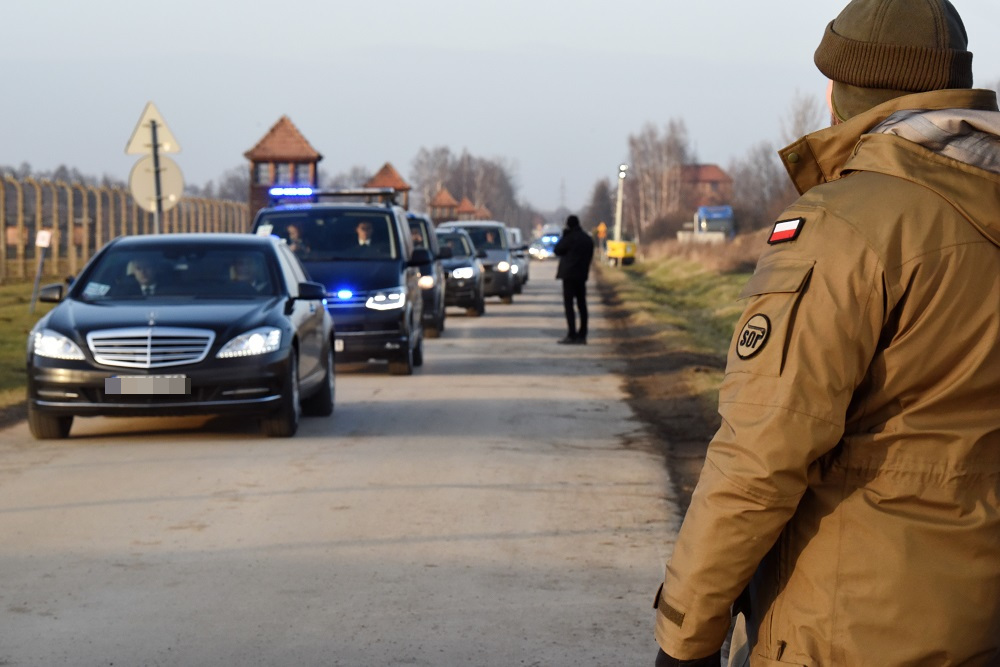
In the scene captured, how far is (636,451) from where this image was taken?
1080 centimetres

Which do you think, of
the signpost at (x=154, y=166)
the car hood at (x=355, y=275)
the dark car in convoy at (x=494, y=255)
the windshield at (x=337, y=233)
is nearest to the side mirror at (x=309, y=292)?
the car hood at (x=355, y=275)

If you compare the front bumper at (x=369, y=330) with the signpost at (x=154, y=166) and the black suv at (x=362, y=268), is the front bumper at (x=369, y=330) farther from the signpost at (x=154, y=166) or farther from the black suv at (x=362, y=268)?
the signpost at (x=154, y=166)

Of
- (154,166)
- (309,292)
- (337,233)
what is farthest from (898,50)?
(154,166)

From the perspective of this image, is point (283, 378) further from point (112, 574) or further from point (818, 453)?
point (818, 453)

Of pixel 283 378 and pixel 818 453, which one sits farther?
pixel 283 378

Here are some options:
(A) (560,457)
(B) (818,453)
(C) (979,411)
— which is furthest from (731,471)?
(A) (560,457)

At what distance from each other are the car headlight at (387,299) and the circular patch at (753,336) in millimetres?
14056

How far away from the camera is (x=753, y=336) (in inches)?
93.3

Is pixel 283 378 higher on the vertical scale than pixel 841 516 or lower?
lower

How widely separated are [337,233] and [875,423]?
49.0 feet

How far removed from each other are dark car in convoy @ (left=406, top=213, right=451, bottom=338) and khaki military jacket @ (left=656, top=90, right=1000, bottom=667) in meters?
18.5

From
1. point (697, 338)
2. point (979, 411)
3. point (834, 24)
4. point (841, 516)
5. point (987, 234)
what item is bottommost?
point (697, 338)

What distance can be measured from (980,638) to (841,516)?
0.29 metres

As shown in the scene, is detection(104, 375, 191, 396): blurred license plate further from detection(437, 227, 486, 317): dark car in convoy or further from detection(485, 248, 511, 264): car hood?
detection(485, 248, 511, 264): car hood
